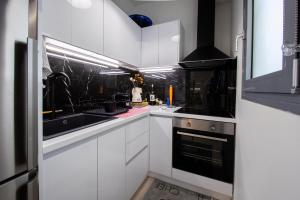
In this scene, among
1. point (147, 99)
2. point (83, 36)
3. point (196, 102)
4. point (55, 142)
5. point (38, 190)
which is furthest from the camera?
point (147, 99)

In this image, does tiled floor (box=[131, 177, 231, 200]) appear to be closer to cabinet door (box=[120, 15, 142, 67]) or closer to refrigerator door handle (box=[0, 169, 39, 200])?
refrigerator door handle (box=[0, 169, 39, 200])

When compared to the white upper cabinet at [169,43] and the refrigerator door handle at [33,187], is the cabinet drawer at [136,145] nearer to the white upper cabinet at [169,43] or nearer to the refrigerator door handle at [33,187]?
the refrigerator door handle at [33,187]

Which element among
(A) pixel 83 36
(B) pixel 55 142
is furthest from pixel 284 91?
(A) pixel 83 36

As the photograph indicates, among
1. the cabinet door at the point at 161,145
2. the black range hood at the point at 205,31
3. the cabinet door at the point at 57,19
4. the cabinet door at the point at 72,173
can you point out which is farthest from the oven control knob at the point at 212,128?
the cabinet door at the point at 57,19

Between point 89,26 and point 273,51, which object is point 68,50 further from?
point 273,51

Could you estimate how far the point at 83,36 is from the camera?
1.18 metres

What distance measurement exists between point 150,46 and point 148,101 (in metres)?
0.89

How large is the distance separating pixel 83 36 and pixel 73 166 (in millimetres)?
1021

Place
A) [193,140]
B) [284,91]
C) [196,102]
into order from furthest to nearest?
[196,102] → [193,140] → [284,91]

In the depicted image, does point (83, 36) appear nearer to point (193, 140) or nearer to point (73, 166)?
point (73, 166)

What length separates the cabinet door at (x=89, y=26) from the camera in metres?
1.12

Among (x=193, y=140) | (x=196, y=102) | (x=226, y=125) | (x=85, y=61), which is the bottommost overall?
(x=193, y=140)

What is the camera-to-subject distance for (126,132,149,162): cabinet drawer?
4.41 feet

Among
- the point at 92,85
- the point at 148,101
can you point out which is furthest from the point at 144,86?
the point at 92,85
